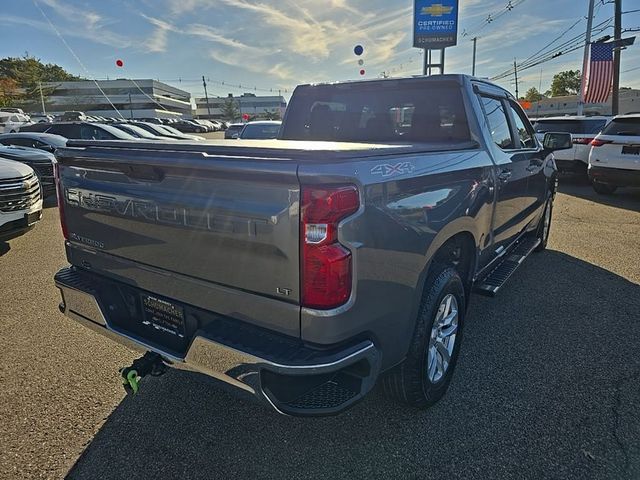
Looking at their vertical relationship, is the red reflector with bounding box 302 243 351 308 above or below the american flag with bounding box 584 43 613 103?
below

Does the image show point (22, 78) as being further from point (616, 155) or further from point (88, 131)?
point (616, 155)

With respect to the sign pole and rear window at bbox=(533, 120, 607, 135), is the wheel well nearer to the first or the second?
rear window at bbox=(533, 120, 607, 135)

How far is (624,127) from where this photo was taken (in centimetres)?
899

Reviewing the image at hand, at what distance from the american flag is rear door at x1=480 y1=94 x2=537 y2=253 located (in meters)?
20.8

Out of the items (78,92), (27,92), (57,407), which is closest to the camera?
(57,407)

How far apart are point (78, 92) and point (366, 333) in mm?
100856

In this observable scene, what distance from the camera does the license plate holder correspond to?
2170 millimetres

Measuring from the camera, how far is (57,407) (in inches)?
104

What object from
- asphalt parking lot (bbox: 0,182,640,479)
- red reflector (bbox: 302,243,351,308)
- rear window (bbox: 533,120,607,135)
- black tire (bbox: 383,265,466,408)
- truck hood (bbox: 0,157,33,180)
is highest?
rear window (bbox: 533,120,607,135)

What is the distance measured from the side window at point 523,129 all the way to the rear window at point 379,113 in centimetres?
116

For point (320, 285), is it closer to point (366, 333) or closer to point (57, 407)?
point (366, 333)

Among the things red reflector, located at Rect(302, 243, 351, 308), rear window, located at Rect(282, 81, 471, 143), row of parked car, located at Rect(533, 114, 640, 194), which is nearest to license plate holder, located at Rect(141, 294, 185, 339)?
red reflector, located at Rect(302, 243, 351, 308)

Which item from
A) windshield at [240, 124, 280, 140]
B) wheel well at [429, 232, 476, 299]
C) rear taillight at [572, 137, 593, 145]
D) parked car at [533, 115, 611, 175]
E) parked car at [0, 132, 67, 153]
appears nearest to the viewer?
wheel well at [429, 232, 476, 299]

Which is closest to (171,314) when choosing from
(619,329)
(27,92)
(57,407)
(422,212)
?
(57,407)
